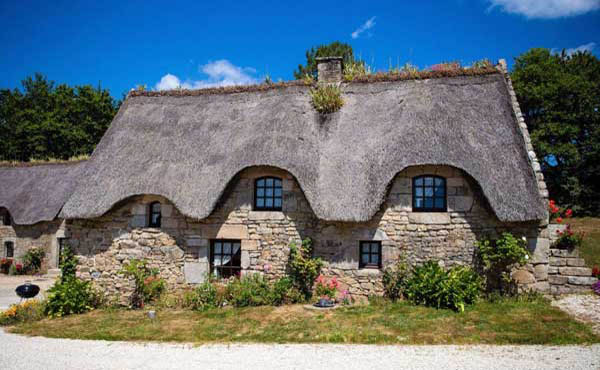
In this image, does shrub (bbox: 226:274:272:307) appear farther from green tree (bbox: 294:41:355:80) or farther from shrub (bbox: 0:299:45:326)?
green tree (bbox: 294:41:355:80)

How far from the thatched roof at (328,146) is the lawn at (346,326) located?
2.08 meters

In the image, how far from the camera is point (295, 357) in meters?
5.96

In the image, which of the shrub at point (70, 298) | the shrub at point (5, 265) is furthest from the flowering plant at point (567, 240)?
the shrub at point (5, 265)

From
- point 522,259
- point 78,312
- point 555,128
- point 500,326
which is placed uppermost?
point 555,128

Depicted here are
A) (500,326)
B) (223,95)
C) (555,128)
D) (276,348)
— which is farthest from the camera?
(555,128)

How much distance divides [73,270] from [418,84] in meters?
10.7

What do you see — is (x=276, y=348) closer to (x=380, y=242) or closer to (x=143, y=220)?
(x=380, y=242)

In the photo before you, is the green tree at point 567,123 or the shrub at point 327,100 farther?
the green tree at point 567,123

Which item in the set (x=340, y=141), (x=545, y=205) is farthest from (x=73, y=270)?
(x=545, y=205)

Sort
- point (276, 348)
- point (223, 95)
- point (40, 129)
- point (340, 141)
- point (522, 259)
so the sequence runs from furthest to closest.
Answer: point (40, 129) < point (223, 95) < point (340, 141) < point (522, 259) < point (276, 348)

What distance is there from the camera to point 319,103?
35.0 feet

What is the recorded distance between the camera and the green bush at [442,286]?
317 inches

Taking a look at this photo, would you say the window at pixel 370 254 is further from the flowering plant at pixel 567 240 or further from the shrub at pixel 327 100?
the flowering plant at pixel 567 240

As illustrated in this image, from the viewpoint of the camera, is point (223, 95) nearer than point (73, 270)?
No
